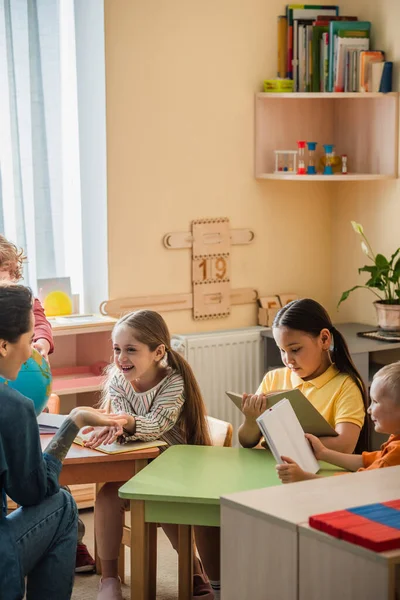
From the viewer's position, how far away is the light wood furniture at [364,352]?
427 centimetres

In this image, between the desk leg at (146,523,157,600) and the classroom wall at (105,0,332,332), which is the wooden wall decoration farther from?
the desk leg at (146,523,157,600)

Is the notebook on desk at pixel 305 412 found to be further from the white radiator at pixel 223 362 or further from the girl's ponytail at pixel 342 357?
the white radiator at pixel 223 362

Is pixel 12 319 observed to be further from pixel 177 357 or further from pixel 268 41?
pixel 268 41

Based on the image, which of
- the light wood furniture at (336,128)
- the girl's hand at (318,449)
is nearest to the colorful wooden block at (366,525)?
the girl's hand at (318,449)

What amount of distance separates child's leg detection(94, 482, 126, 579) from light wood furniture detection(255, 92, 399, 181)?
202cm

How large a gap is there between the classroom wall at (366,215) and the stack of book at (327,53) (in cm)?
7

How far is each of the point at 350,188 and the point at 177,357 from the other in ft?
6.82

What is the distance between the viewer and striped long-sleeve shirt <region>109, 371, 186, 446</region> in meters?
3.05

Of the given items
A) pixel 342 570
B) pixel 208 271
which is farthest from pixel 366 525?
pixel 208 271

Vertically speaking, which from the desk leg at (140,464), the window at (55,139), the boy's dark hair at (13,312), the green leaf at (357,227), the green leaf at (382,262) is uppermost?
the window at (55,139)

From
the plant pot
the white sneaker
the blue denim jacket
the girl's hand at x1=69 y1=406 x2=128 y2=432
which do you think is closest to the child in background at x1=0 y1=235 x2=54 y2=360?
the girl's hand at x1=69 y1=406 x2=128 y2=432

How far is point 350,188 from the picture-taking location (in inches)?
197

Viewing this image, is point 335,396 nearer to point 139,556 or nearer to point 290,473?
point 290,473

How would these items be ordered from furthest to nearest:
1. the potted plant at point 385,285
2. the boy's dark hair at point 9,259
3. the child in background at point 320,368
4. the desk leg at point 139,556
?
1. the potted plant at point 385,285
2. the boy's dark hair at point 9,259
3. the child in background at point 320,368
4. the desk leg at point 139,556
